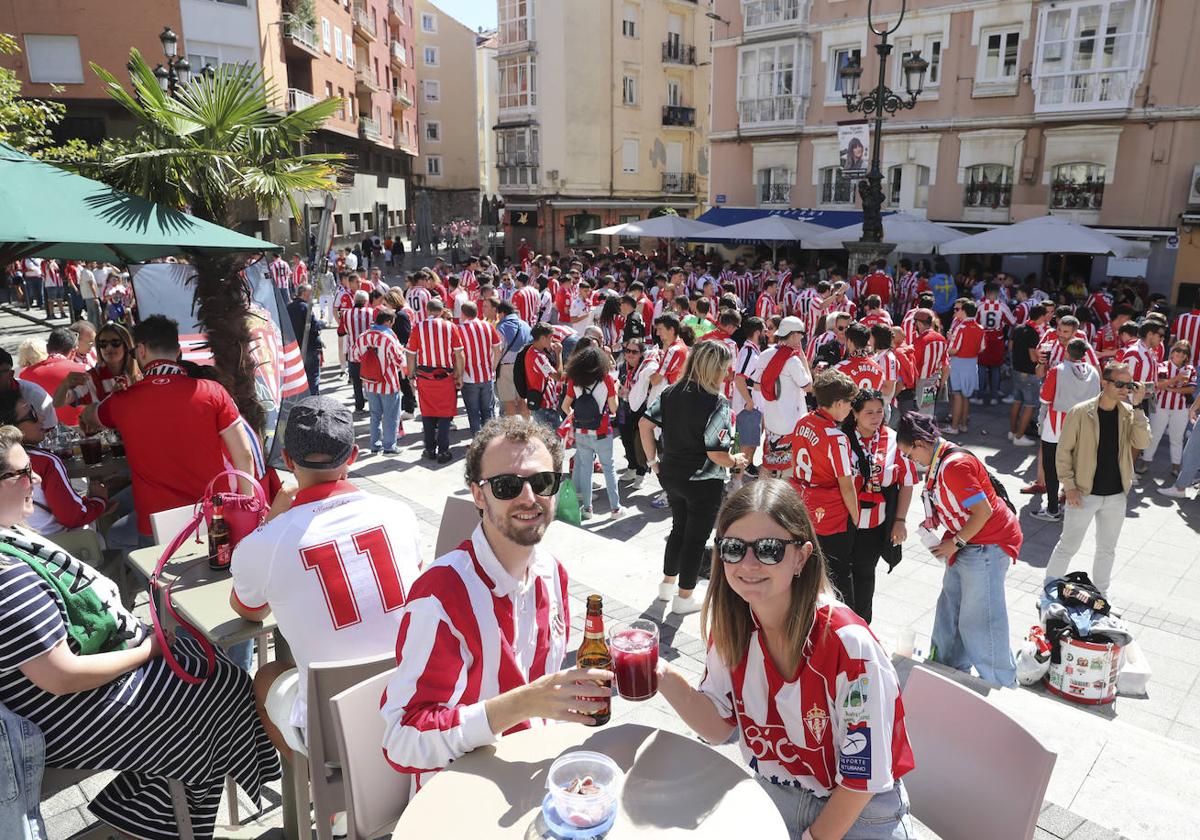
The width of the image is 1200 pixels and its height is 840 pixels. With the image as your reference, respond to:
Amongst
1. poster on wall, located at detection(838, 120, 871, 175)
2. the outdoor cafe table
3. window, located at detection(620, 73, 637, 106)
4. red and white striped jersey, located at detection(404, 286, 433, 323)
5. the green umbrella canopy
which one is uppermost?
window, located at detection(620, 73, 637, 106)

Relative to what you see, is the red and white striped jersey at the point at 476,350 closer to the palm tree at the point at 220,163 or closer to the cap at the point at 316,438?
the palm tree at the point at 220,163

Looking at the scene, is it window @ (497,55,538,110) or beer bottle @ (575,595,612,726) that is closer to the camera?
beer bottle @ (575,595,612,726)

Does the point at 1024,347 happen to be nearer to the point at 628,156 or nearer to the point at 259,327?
the point at 259,327

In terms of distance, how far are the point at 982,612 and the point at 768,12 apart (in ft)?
92.1

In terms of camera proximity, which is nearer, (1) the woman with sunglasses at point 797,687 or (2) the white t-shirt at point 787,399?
(1) the woman with sunglasses at point 797,687

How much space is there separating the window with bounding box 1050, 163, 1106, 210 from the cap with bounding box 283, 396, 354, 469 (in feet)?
80.3

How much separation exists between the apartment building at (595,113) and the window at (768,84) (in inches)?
442

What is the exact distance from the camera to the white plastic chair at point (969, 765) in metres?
2.21

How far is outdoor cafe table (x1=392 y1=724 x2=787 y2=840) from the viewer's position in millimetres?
1947

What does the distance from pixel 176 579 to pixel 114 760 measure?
95 centimetres

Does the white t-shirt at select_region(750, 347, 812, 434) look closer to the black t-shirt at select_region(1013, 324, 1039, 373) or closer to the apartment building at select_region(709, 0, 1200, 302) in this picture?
the black t-shirt at select_region(1013, 324, 1039, 373)

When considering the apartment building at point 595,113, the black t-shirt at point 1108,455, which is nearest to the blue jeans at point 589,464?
the black t-shirt at point 1108,455

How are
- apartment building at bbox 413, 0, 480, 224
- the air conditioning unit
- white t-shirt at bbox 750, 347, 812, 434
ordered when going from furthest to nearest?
apartment building at bbox 413, 0, 480, 224, the air conditioning unit, white t-shirt at bbox 750, 347, 812, 434

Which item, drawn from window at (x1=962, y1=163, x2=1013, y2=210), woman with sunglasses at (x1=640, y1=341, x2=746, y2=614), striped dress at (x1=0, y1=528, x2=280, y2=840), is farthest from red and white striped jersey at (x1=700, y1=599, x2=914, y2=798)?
window at (x1=962, y1=163, x2=1013, y2=210)
